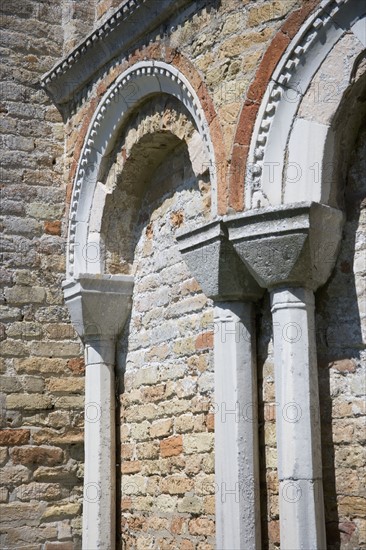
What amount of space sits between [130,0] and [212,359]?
2.27m

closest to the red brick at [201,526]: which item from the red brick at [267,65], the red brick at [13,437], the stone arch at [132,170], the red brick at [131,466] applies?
the red brick at [131,466]

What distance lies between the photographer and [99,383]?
6125mm

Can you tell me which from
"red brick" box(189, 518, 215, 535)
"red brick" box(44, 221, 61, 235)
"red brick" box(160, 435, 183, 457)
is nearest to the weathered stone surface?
"red brick" box(160, 435, 183, 457)

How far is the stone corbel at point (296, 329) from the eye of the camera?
4.22 metres

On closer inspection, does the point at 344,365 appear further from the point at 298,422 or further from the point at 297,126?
the point at 297,126

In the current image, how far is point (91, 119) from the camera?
20.6 ft

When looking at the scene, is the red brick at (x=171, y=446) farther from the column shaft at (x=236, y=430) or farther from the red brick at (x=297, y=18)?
the red brick at (x=297, y=18)

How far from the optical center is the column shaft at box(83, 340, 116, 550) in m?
5.91

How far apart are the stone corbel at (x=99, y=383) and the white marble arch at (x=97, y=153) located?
163 mm

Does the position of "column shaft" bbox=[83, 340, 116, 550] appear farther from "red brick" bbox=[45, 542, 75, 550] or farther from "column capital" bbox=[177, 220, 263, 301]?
"column capital" bbox=[177, 220, 263, 301]

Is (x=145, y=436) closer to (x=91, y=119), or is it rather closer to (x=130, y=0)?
(x=91, y=119)

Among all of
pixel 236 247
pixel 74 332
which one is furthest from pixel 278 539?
pixel 74 332

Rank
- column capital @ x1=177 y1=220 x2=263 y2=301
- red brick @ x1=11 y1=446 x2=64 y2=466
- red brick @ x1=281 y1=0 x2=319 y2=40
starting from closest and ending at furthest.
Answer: red brick @ x1=281 y1=0 x2=319 y2=40 < column capital @ x1=177 y1=220 x2=263 y2=301 < red brick @ x1=11 y1=446 x2=64 y2=466

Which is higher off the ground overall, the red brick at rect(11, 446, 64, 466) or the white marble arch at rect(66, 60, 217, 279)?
the white marble arch at rect(66, 60, 217, 279)
